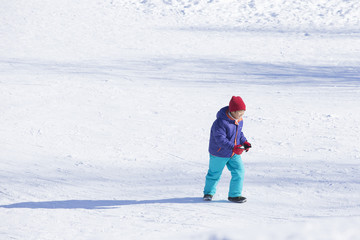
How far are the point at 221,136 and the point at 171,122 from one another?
10.6ft

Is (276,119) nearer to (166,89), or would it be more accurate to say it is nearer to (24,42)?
(166,89)

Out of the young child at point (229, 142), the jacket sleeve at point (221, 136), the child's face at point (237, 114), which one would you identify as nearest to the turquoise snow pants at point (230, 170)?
the young child at point (229, 142)

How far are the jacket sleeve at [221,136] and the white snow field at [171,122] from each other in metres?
0.64

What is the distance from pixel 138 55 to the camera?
1202 centimetres

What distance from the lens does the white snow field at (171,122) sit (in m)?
4.54

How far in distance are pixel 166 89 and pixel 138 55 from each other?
114 inches

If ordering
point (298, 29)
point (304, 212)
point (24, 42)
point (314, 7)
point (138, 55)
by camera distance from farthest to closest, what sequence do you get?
point (314, 7), point (298, 29), point (24, 42), point (138, 55), point (304, 212)

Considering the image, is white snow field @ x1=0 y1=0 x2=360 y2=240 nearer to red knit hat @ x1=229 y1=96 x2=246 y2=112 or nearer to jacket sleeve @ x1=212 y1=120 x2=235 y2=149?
jacket sleeve @ x1=212 y1=120 x2=235 y2=149

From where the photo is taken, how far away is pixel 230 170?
15.5 feet

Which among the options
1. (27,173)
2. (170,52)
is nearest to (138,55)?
(170,52)

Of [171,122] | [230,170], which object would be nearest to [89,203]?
[230,170]

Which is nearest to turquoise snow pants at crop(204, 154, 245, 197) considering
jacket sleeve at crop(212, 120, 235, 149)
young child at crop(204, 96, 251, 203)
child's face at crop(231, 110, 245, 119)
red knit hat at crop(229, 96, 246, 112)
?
young child at crop(204, 96, 251, 203)

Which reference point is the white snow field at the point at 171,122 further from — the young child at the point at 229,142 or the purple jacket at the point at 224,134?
the purple jacket at the point at 224,134

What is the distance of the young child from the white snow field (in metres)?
0.34
